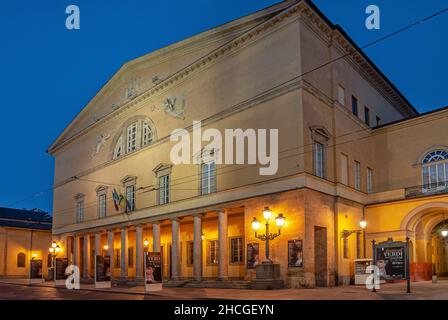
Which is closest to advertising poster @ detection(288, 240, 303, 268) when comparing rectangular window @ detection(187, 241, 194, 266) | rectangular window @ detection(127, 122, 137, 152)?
rectangular window @ detection(187, 241, 194, 266)

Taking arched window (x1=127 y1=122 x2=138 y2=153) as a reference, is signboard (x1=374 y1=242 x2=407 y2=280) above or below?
below

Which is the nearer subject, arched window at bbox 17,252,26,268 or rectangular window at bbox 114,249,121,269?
rectangular window at bbox 114,249,121,269

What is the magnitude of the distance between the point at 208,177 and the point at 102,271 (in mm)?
9011

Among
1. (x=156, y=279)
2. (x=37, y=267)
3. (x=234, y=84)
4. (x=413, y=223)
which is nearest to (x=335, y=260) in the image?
(x=413, y=223)

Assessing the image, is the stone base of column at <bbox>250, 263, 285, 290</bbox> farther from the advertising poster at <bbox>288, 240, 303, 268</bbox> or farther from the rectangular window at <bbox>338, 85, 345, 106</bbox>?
the rectangular window at <bbox>338, 85, 345, 106</bbox>

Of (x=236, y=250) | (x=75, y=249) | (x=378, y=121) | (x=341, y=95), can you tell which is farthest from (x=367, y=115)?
(x=75, y=249)

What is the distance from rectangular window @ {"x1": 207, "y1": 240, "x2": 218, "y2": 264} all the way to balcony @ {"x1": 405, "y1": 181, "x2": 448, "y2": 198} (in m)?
13.7

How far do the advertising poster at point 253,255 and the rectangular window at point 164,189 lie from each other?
395 inches

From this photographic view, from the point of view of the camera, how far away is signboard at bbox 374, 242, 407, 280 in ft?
72.3

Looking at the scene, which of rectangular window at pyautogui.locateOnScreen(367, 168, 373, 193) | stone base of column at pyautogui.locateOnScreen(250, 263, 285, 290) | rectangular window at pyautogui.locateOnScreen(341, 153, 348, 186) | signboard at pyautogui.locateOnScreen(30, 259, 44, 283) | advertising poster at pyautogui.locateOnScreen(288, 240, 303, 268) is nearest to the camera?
stone base of column at pyautogui.locateOnScreen(250, 263, 285, 290)

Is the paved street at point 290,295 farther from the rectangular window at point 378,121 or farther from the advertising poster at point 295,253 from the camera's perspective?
the rectangular window at point 378,121

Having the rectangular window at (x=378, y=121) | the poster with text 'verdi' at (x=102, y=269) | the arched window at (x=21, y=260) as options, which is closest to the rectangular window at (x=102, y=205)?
the poster with text 'verdi' at (x=102, y=269)

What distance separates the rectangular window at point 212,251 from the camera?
124 feet
